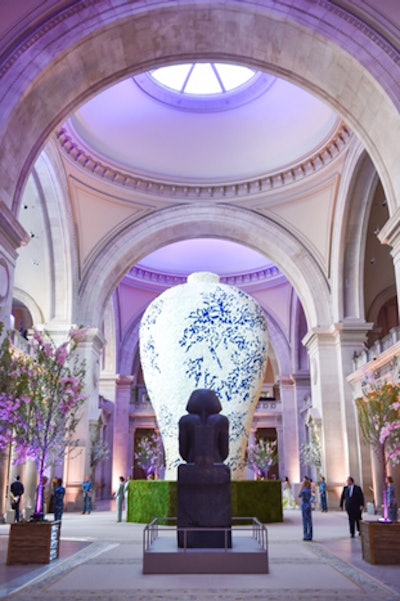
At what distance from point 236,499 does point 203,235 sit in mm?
12457

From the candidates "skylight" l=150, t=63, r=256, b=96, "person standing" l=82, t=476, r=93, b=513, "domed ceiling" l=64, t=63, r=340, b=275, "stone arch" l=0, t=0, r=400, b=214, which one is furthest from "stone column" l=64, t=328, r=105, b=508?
"skylight" l=150, t=63, r=256, b=96

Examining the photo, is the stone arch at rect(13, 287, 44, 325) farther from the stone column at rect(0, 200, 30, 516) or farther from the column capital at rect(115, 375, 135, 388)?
the column capital at rect(115, 375, 135, 388)

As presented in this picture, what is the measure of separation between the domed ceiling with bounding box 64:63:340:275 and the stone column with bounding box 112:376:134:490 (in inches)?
477

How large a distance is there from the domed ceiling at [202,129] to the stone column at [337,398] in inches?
248

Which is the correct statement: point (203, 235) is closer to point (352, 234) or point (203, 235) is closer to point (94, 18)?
point (352, 234)

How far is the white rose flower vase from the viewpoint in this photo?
12.9 metres

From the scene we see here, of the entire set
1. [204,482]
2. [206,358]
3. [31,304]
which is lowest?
[204,482]

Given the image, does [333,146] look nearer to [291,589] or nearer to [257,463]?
[257,463]

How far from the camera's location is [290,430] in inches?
1120

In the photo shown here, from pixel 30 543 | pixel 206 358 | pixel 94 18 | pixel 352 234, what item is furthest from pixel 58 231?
pixel 30 543

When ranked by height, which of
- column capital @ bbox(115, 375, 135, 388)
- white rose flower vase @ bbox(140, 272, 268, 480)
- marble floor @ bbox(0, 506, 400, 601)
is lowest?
marble floor @ bbox(0, 506, 400, 601)

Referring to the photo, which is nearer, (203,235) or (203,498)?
(203,498)

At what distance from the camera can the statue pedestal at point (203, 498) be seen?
6.85 metres

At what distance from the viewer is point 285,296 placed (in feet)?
96.7
